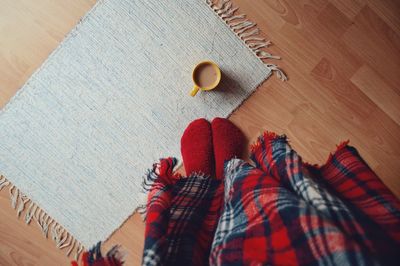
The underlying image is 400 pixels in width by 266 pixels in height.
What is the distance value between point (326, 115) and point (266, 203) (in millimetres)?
494

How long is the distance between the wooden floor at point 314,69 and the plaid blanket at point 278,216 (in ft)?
0.71

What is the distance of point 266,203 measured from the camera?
62 centimetres

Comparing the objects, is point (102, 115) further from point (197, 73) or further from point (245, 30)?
point (245, 30)

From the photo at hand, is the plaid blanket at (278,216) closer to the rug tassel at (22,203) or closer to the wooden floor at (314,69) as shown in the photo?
the wooden floor at (314,69)

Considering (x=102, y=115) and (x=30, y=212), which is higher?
(x=102, y=115)

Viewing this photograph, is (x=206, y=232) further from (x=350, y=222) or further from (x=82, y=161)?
(x=82, y=161)

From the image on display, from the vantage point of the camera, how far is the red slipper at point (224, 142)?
0.96 meters

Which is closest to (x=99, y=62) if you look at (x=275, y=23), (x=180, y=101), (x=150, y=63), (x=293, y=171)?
(x=150, y=63)

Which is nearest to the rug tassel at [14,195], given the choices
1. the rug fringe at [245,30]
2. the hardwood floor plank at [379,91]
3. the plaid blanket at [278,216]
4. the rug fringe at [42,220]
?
the rug fringe at [42,220]

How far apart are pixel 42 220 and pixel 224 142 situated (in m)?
0.58

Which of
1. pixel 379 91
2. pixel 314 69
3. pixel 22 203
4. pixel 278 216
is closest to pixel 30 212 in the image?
pixel 22 203

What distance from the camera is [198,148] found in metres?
0.96

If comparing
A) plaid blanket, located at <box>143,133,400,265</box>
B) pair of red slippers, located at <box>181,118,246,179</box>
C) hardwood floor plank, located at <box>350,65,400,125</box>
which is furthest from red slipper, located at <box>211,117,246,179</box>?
hardwood floor plank, located at <box>350,65,400,125</box>

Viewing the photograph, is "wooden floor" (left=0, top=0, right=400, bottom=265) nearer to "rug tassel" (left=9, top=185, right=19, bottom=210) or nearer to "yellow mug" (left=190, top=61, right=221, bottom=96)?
"rug tassel" (left=9, top=185, right=19, bottom=210)
